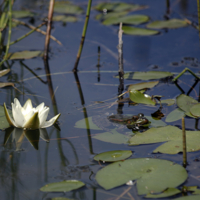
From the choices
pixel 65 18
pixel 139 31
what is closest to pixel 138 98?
pixel 139 31

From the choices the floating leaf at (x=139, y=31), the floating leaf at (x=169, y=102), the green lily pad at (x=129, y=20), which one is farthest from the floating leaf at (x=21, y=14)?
the floating leaf at (x=169, y=102)

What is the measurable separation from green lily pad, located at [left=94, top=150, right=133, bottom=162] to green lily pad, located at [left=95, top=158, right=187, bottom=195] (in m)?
0.05

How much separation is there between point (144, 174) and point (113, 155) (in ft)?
0.73

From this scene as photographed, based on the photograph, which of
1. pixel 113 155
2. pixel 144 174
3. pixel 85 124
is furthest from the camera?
pixel 85 124

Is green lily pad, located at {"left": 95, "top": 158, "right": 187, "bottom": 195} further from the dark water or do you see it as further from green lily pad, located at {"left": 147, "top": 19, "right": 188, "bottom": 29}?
green lily pad, located at {"left": 147, "top": 19, "right": 188, "bottom": 29}

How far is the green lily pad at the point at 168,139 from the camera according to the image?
58.7 inches

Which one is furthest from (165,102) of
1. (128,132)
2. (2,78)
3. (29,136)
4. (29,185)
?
(2,78)

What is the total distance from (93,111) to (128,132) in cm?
38

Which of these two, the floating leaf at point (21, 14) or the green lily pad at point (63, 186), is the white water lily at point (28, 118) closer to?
the green lily pad at point (63, 186)

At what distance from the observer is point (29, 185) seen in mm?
1289

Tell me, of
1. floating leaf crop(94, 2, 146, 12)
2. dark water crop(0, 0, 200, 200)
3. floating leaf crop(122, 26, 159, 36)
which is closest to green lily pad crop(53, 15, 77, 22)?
dark water crop(0, 0, 200, 200)

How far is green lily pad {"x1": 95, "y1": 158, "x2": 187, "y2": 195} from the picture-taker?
122cm

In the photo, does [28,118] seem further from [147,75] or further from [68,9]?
[68,9]

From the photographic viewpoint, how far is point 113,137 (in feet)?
5.35
